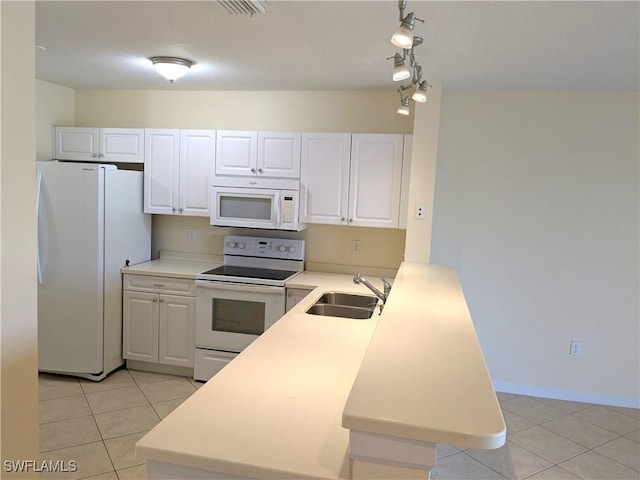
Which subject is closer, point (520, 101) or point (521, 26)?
point (521, 26)

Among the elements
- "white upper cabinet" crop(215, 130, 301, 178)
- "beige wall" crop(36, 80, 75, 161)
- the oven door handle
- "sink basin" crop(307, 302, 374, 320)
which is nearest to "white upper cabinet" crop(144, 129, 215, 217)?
"white upper cabinet" crop(215, 130, 301, 178)

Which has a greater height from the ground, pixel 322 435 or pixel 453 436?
pixel 453 436

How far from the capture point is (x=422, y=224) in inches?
143

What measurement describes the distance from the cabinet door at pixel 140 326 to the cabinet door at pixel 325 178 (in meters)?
1.43

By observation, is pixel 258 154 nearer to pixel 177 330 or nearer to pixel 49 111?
pixel 177 330

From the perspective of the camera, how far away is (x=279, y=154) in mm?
3879

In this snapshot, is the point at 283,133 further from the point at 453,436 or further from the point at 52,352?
the point at 453,436

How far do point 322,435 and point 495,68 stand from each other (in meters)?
2.60

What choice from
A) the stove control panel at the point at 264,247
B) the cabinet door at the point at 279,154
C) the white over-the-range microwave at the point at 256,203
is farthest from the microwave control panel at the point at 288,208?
the stove control panel at the point at 264,247

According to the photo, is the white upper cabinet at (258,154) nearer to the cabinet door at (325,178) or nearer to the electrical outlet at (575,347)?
the cabinet door at (325,178)

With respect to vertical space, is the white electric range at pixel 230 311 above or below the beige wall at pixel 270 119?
below

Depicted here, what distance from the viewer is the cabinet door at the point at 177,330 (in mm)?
3867

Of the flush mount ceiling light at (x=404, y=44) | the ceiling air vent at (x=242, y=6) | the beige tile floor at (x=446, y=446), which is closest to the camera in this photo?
the flush mount ceiling light at (x=404, y=44)

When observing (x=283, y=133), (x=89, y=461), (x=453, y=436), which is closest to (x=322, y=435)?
(x=453, y=436)
